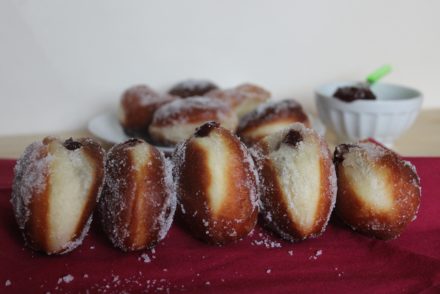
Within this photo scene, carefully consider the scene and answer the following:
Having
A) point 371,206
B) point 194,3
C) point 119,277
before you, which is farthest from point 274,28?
point 119,277

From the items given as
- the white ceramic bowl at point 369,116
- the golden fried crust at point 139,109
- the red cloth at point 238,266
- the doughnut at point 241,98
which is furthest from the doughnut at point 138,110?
the red cloth at point 238,266

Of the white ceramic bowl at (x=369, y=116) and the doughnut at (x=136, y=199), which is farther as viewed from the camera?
the white ceramic bowl at (x=369, y=116)

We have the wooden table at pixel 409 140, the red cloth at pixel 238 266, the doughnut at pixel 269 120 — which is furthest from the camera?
the wooden table at pixel 409 140

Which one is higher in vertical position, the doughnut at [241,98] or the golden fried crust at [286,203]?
the golden fried crust at [286,203]

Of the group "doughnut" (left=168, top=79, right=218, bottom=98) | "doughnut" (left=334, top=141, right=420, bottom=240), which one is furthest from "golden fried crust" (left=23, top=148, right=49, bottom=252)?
"doughnut" (left=168, top=79, right=218, bottom=98)

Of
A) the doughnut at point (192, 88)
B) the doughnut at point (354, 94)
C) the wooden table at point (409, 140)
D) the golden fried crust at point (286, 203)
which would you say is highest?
the golden fried crust at point (286, 203)

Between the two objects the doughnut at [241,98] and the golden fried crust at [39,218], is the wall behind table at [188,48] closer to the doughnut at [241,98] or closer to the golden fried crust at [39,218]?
the doughnut at [241,98]

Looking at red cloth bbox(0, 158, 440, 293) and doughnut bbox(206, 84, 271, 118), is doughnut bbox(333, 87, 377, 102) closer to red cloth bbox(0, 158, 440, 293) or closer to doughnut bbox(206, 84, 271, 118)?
doughnut bbox(206, 84, 271, 118)
